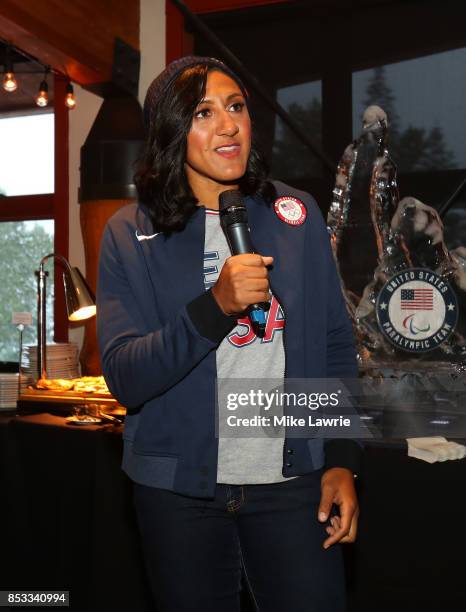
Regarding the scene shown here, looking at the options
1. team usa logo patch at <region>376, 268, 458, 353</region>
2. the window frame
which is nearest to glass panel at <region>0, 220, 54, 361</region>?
the window frame

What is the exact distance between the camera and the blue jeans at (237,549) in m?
1.09

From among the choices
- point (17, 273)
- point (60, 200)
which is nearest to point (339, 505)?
point (60, 200)

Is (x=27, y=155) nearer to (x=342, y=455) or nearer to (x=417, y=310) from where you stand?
(x=417, y=310)

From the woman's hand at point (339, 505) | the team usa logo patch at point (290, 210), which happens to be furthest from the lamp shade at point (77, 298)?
the woman's hand at point (339, 505)

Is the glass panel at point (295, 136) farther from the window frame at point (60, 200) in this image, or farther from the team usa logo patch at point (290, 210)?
the team usa logo patch at point (290, 210)

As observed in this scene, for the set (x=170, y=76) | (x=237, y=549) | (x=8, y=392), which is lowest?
(x=237, y=549)

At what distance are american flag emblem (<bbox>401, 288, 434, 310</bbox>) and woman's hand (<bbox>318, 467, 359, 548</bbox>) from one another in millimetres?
1326

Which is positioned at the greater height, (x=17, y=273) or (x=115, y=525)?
(x=17, y=273)

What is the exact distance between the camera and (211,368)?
111 cm

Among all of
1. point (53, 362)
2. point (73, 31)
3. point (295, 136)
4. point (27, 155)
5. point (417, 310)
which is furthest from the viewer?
point (27, 155)

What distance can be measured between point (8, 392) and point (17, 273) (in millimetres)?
2203

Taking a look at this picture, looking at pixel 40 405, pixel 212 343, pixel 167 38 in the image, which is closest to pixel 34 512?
pixel 40 405

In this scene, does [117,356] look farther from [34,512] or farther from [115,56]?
[115,56]

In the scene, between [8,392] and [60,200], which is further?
[60,200]
